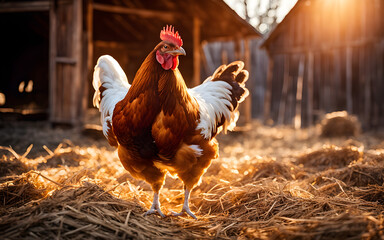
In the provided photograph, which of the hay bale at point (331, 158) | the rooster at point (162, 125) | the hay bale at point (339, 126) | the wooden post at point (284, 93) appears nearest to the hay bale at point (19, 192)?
the rooster at point (162, 125)

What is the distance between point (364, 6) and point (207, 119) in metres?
9.97

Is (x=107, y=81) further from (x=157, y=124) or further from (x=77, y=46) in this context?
(x=77, y=46)

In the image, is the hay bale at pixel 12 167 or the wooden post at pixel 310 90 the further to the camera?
the wooden post at pixel 310 90

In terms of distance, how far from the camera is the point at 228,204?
3.21 metres

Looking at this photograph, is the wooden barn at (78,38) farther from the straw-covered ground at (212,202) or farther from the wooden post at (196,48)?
the straw-covered ground at (212,202)

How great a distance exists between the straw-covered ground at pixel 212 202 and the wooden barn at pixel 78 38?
3.35 m

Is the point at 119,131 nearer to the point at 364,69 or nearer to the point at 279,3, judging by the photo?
the point at 364,69

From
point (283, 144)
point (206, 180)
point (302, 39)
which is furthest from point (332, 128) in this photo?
point (206, 180)

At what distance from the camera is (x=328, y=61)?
36.7 feet

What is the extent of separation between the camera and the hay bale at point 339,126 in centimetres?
896

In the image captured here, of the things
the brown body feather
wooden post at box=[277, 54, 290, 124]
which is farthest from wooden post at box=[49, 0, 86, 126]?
wooden post at box=[277, 54, 290, 124]

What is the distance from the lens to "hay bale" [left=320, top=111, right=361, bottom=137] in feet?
29.4

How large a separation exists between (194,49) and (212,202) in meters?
6.75

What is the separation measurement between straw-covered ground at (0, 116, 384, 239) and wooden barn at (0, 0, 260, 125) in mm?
3354
